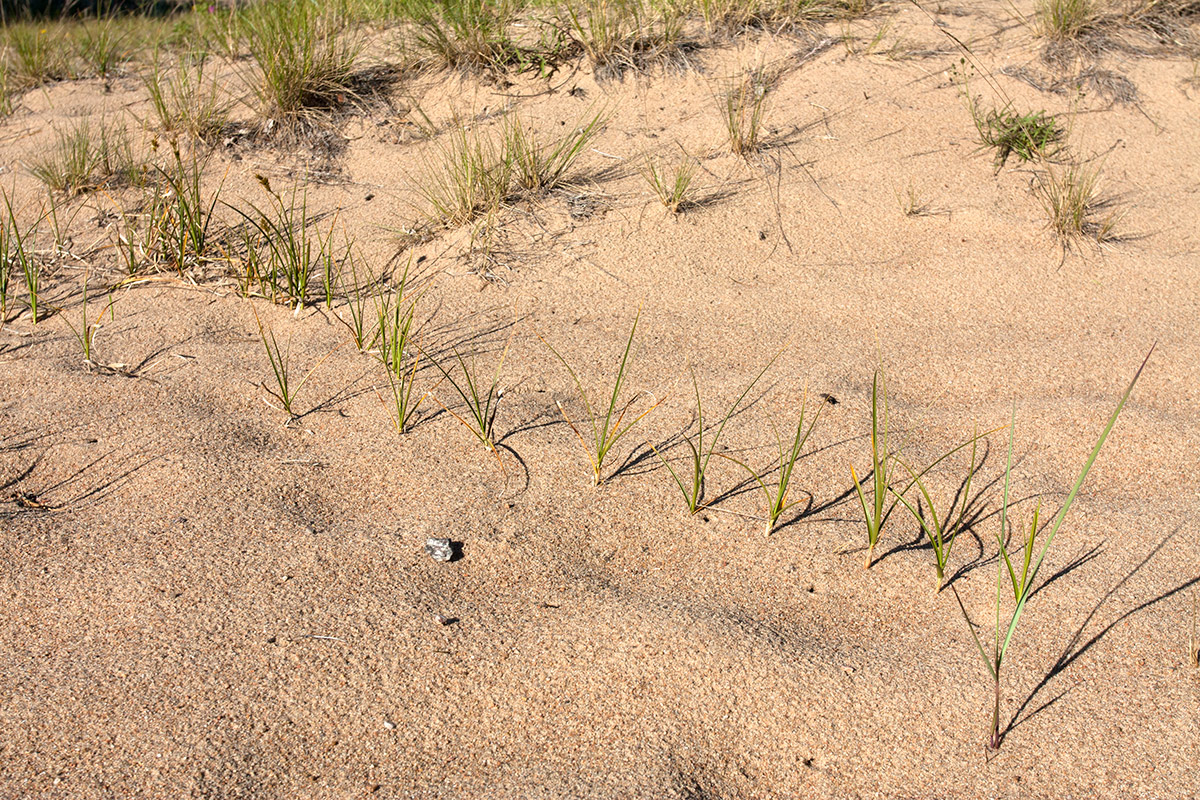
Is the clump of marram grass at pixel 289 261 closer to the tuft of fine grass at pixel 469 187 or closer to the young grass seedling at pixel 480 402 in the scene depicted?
the tuft of fine grass at pixel 469 187

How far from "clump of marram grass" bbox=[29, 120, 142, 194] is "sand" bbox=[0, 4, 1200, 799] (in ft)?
0.39

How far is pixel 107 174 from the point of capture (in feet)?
11.1

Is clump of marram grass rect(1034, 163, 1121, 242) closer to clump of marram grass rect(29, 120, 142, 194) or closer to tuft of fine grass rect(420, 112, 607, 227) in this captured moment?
tuft of fine grass rect(420, 112, 607, 227)

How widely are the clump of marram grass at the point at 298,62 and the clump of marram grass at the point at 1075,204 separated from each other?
266cm

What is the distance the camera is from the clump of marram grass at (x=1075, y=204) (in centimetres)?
295

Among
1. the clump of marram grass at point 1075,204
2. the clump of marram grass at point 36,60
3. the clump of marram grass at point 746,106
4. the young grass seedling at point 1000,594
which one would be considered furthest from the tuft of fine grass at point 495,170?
the clump of marram grass at point 36,60

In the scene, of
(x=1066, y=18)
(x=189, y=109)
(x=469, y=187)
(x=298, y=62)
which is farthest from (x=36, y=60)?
(x=1066, y=18)

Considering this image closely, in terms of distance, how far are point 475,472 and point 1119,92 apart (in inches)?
123

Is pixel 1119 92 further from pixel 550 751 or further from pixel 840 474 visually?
pixel 550 751

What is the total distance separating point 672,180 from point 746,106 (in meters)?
0.53

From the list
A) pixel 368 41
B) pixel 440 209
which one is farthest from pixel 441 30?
pixel 440 209

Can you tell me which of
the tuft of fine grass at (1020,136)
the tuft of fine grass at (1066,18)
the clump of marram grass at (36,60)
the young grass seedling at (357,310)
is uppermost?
the tuft of fine grass at (1066,18)

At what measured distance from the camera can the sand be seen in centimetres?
146

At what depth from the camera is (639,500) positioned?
2.01 metres
